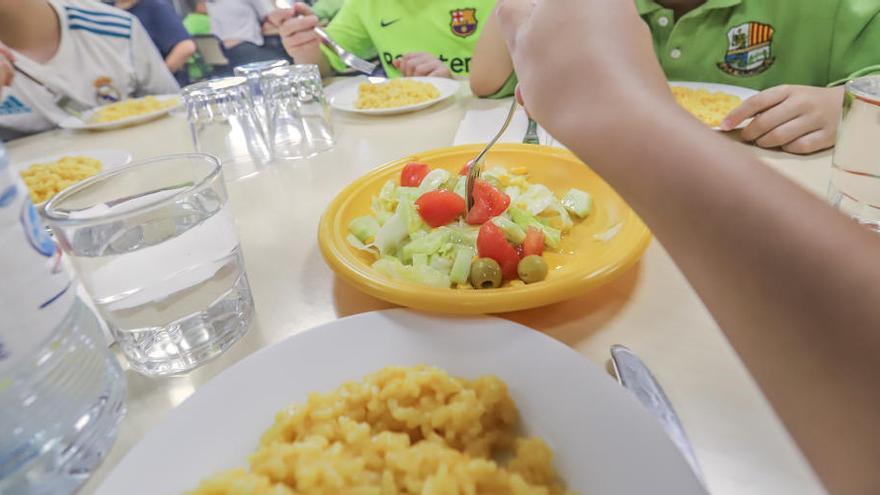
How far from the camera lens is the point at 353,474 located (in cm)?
39

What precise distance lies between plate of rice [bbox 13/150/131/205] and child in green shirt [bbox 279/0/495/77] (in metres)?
1.01

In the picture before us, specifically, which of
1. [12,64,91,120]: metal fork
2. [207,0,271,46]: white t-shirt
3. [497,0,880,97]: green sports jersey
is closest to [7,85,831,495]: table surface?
[497,0,880,97]: green sports jersey

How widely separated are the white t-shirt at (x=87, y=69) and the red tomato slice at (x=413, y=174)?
78.2 inches

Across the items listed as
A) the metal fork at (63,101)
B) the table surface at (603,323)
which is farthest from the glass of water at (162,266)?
the metal fork at (63,101)

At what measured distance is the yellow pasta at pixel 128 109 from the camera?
1572 mm

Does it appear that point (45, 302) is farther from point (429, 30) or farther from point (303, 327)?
point (429, 30)

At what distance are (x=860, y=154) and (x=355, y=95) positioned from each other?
1.19 meters

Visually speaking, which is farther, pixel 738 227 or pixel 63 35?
pixel 63 35

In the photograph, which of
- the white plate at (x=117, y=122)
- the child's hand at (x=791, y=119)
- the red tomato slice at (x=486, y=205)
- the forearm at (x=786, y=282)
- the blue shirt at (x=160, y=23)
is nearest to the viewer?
the forearm at (x=786, y=282)

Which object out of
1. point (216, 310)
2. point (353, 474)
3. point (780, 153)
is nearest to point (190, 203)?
point (216, 310)

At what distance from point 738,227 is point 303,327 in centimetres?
48

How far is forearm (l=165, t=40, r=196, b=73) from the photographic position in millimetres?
2840

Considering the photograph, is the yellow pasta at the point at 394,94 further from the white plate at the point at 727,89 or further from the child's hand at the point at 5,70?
the child's hand at the point at 5,70

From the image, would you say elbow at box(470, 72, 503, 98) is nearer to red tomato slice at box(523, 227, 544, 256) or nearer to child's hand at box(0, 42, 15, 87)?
red tomato slice at box(523, 227, 544, 256)
